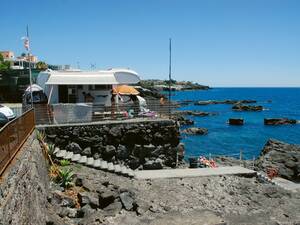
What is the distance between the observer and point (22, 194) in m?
9.18

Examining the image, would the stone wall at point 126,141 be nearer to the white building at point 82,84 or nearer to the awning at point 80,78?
the white building at point 82,84

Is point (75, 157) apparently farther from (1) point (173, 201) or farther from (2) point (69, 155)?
(1) point (173, 201)

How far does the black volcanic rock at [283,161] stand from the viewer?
2594 cm

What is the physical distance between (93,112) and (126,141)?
2879 mm

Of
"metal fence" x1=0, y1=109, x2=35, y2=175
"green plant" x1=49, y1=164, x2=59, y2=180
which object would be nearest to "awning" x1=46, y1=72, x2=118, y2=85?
"green plant" x1=49, y1=164, x2=59, y2=180

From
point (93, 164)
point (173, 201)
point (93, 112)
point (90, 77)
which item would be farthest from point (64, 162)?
point (90, 77)

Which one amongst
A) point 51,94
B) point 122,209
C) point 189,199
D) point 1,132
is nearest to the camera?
point 1,132

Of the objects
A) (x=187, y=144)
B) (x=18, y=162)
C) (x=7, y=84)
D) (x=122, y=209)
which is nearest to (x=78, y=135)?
(x=122, y=209)

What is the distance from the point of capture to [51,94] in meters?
24.6

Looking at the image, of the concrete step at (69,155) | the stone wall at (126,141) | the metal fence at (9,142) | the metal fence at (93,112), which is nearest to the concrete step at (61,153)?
the concrete step at (69,155)

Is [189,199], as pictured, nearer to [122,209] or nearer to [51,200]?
[122,209]

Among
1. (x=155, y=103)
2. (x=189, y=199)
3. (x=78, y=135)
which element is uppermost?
(x=155, y=103)

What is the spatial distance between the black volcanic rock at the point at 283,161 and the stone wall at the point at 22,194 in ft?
61.5

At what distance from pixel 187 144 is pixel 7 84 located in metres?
26.3
